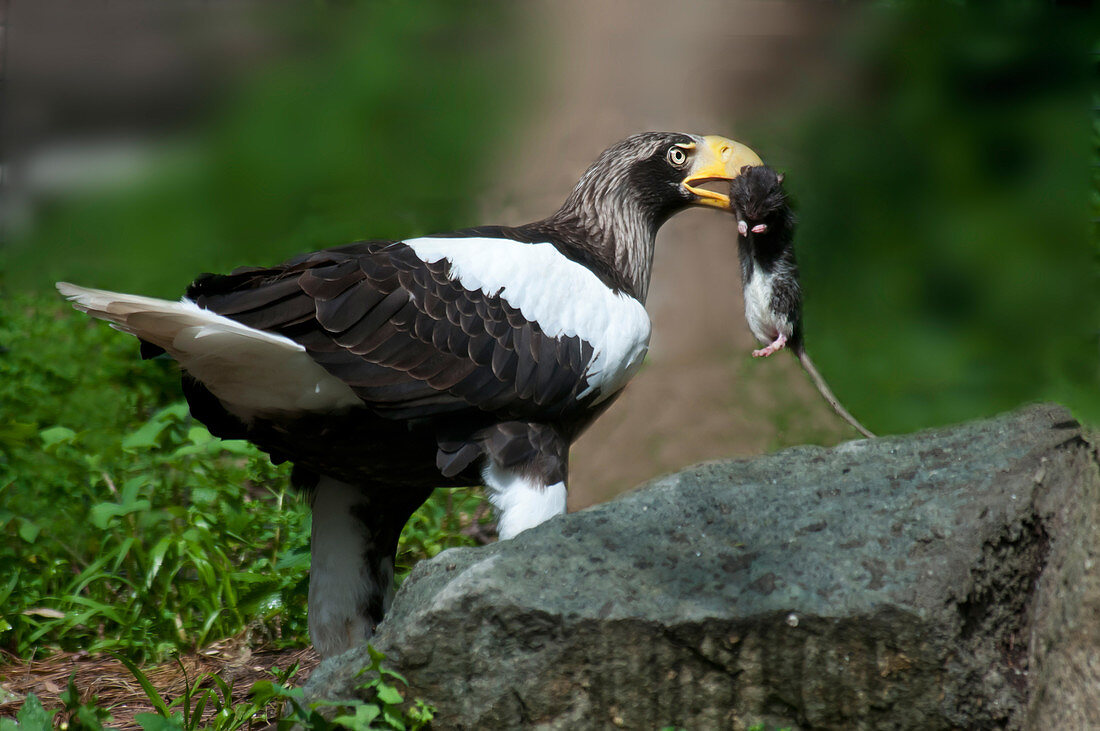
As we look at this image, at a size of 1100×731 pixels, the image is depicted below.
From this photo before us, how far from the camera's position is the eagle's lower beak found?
12.6 feet

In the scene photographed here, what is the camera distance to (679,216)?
5441 millimetres

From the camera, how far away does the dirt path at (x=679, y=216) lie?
5066 millimetres

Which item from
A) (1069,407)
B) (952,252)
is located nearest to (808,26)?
(952,252)

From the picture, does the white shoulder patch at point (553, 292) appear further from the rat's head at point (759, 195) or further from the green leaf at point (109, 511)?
the green leaf at point (109, 511)

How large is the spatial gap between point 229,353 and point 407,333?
446mm

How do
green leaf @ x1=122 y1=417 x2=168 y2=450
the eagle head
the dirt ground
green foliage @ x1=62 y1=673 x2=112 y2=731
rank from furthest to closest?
the dirt ground → green leaf @ x1=122 y1=417 x2=168 y2=450 → the eagle head → green foliage @ x1=62 y1=673 x2=112 y2=731

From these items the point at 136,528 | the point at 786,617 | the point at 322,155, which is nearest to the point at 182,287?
the point at 322,155

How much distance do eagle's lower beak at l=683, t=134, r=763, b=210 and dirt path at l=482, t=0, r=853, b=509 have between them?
3.70ft

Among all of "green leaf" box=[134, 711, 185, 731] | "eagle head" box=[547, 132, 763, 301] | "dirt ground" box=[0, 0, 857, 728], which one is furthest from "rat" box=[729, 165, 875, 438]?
"green leaf" box=[134, 711, 185, 731]

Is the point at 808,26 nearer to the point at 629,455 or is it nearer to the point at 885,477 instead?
the point at 629,455

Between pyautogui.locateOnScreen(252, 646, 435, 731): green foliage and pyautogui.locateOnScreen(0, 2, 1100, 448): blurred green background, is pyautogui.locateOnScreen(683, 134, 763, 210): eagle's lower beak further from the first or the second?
pyautogui.locateOnScreen(252, 646, 435, 731): green foliage

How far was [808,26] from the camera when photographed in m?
4.85

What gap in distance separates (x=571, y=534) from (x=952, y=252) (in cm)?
180

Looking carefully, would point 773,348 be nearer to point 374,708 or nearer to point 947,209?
point 947,209
